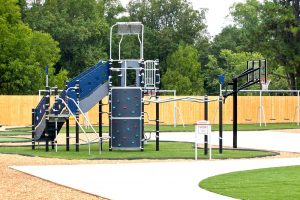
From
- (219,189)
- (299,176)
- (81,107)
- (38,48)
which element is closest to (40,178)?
(219,189)

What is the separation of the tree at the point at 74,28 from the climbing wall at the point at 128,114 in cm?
5093

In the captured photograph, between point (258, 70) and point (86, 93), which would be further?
point (258, 70)

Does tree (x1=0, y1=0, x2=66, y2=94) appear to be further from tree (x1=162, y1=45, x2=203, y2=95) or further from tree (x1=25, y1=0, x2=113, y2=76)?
tree (x1=162, y1=45, x2=203, y2=95)

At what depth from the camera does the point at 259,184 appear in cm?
1639

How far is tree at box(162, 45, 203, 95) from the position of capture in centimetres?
8031

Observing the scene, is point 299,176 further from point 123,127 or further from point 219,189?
point 123,127

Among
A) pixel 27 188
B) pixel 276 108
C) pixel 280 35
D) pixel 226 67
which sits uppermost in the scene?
pixel 280 35

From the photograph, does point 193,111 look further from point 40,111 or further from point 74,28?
point 40,111

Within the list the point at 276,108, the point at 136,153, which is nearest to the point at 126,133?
the point at 136,153

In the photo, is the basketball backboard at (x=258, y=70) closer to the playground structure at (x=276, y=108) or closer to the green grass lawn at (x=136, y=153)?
the green grass lawn at (x=136, y=153)

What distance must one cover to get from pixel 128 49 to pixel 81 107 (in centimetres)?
5601

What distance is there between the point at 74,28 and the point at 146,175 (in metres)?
60.6

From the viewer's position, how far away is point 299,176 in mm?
17953

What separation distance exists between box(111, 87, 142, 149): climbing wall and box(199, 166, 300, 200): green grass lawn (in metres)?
8.09
